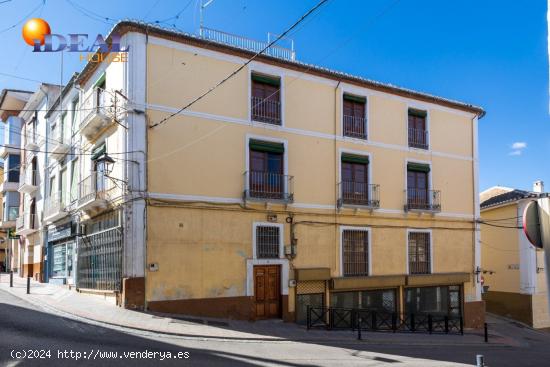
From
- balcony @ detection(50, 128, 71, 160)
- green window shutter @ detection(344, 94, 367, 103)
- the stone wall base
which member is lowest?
the stone wall base

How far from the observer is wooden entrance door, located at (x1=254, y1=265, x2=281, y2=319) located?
1677 cm

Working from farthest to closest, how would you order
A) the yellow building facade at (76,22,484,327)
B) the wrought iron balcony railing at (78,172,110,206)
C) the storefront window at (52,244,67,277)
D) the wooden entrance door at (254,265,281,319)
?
the storefront window at (52,244,67,277) < the wooden entrance door at (254,265,281,319) < the wrought iron balcony railing at (78,172,110,206) < the yellow building facade at (76,22,484,327)

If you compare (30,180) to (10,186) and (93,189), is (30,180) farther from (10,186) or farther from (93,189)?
(93,189)

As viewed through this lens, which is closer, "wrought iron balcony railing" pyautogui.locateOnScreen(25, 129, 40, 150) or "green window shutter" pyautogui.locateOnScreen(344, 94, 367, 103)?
"green window shutter" pyautogui.locateOnScreen(344, 94, 367, 103)

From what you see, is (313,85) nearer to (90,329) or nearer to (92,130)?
(92,130)

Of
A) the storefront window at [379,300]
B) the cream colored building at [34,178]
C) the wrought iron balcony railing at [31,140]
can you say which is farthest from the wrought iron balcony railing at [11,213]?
the storefront window at [379,300]

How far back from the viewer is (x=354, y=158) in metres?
19.5

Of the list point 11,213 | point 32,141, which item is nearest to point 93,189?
point 32,141

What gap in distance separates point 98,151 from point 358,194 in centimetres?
1008

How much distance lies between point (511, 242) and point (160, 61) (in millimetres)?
19966

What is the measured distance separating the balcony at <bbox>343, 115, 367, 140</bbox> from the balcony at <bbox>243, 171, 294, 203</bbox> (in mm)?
3596

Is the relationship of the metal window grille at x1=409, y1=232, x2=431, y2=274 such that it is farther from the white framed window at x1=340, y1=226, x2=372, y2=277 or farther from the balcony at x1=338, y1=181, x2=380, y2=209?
the balcony at x1=338, y1=181, x2=380, y2=209

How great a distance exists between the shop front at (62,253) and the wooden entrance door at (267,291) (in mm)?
7836

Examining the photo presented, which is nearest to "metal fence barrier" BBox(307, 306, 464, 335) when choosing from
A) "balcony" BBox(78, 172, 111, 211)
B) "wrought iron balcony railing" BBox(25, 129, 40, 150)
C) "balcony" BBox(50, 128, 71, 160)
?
"balcony" BBox(78, 172, 111, 211)
